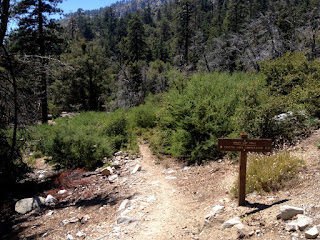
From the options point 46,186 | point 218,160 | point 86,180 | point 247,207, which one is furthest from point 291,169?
point 46,186

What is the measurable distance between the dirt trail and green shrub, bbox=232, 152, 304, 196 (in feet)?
3.42

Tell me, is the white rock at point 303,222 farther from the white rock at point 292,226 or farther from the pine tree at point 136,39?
the pine tree at point 136,39

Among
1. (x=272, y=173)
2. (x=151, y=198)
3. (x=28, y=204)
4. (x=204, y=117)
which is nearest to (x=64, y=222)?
(x=28, y=204)

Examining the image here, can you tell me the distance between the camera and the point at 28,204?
6.58m

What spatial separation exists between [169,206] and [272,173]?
2217mm

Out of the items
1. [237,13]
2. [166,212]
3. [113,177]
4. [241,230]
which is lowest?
[113,177]

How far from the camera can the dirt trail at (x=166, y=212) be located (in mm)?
4312

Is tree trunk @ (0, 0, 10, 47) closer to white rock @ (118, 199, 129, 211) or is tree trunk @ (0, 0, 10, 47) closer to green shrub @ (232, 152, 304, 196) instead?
white rock @ (118, 199, 129, 211)

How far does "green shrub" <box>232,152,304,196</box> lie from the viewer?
4684 millimetres

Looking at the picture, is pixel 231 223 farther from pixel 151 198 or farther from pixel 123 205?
pixel 123 205

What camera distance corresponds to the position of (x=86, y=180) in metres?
7.70

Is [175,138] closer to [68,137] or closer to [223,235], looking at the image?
[68,137]

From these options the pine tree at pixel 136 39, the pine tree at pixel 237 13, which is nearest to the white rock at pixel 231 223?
A: the pine tree at pixel 237 13

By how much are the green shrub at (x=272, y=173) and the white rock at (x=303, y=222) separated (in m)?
1.38
